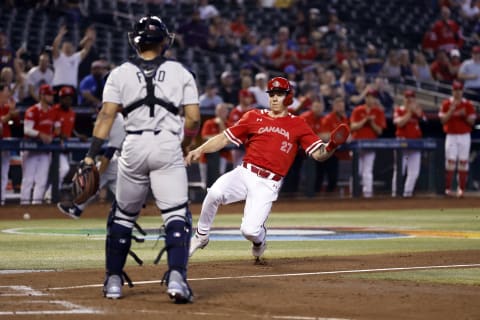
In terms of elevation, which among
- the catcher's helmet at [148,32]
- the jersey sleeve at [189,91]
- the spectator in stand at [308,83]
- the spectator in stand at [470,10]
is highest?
the spectator in stand at [470,10]

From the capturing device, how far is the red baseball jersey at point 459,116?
72.0 ft

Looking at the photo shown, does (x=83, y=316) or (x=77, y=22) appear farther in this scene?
(x=77, y=22)

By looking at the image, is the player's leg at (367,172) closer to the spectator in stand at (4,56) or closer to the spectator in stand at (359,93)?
the spectator in stand at (359,93)

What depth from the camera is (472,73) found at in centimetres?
2600

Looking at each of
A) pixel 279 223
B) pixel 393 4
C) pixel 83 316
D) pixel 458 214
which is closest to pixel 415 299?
pixel 83 316

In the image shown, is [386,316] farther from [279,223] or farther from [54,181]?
[54,181]

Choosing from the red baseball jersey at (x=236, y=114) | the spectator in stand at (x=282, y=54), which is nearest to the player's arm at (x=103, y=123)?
the red baseball jersey at (x=236, y=114)

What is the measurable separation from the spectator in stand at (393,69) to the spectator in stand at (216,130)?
6.78m

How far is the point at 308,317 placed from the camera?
6398 millimetres

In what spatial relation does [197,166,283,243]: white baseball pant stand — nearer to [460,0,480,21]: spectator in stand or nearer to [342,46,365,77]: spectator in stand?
[342,46,365,77]: spectator in stand

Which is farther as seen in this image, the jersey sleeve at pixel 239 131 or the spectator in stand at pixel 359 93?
the spectator in stand at pixel 359 93

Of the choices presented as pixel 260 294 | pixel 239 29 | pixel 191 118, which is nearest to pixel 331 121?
pixel 239 29

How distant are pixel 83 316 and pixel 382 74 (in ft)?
68.6

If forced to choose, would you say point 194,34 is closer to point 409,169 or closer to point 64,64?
point 64,64
